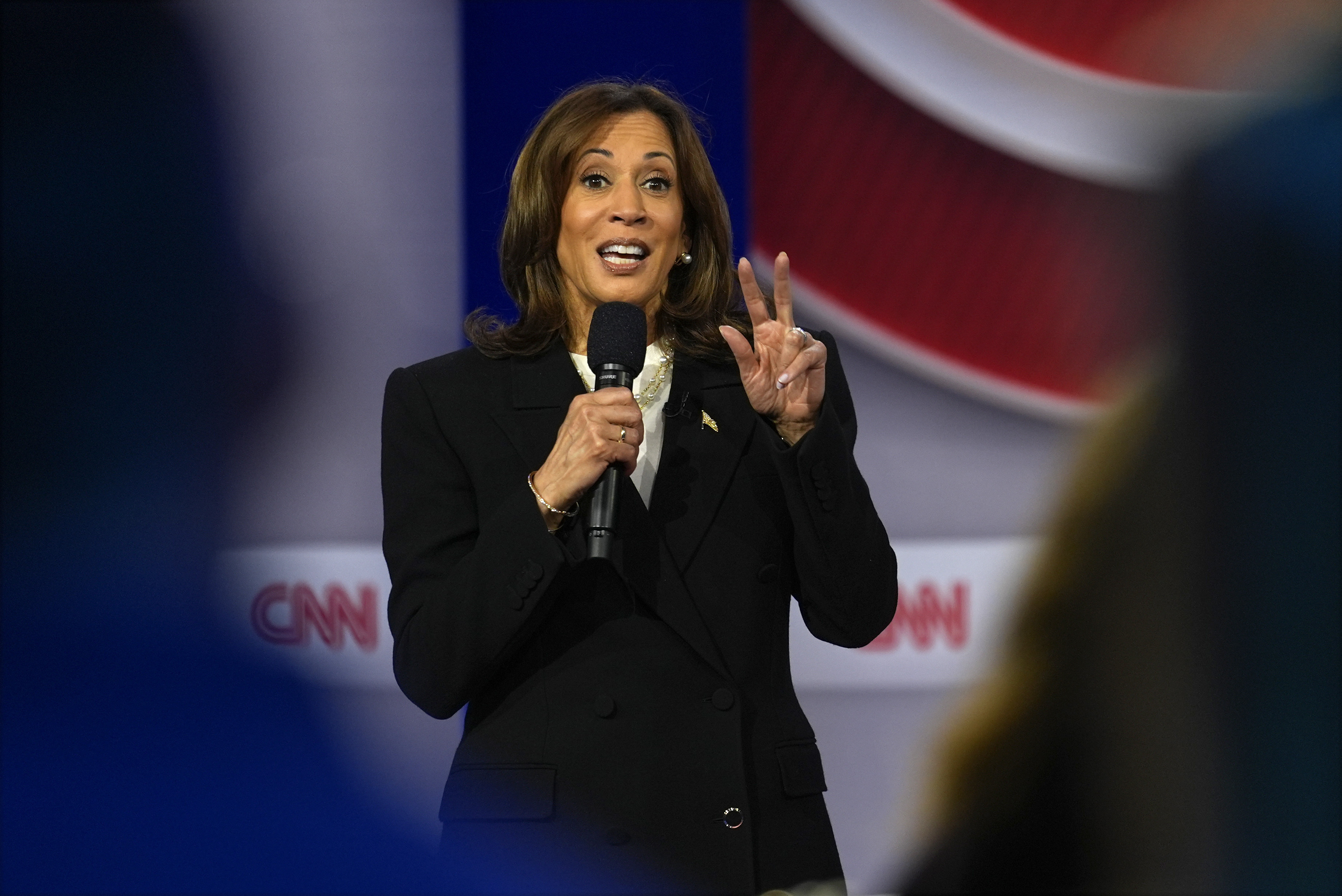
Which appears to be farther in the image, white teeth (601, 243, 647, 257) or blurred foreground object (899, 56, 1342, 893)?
white teeth (601, 243, 647, 257)

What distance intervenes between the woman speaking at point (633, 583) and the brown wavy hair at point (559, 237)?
6 cm

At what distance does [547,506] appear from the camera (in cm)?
175

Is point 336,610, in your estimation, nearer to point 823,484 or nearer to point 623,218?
point 623,218

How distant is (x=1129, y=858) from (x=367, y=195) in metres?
3.27

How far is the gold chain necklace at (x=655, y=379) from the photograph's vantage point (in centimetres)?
204

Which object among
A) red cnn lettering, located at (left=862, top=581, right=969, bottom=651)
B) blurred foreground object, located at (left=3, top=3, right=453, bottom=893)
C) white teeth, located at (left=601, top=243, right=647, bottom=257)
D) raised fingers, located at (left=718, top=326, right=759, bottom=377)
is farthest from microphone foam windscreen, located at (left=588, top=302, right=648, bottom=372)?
red cnn lettering, located at (left=862, top=581, right=969, bottom=651)

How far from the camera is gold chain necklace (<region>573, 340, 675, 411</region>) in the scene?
Answer: 6.70 ft

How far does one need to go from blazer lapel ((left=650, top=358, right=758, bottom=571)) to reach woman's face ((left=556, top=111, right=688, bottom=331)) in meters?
0.15

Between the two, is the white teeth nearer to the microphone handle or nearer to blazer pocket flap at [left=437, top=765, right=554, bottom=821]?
the microphone handle

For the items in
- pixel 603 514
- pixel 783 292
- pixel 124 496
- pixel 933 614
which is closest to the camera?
pixel 124 496

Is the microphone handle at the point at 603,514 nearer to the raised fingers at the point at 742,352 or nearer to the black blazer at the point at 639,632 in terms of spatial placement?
the black blazer at the point at 639,632

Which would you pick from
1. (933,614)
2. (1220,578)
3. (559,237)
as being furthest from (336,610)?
(1220,578)

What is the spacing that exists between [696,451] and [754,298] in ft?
0.89

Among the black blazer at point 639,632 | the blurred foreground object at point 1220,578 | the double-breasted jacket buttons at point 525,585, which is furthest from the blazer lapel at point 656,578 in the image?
the blurred foreground object at point 1220,578
